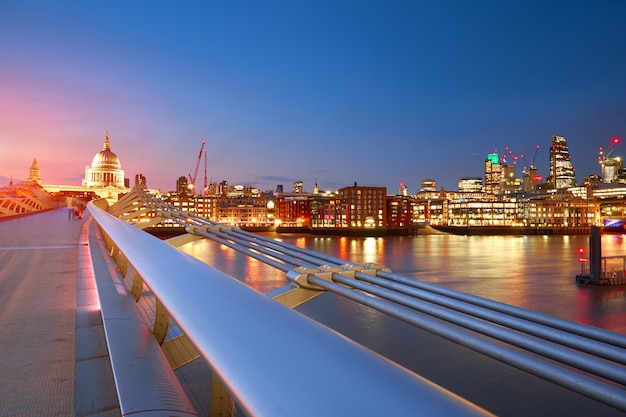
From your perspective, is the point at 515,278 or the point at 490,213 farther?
the point at 490,213

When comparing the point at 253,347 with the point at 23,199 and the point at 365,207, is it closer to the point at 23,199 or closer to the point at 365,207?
the point at 23,199

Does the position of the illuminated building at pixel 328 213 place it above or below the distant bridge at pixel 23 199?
below

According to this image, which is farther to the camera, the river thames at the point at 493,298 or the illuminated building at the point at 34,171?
the illuminated building at the point at 34,171

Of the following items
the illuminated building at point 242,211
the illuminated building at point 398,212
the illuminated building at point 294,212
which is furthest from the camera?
the illuminated building at point 294,212

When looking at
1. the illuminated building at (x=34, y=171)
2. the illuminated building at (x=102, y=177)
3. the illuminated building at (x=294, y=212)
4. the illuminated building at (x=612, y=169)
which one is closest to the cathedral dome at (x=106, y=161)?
the illuminated building at (x=102, y=177)

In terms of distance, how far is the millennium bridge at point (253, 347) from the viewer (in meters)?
0.50

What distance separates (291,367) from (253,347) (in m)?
0.08

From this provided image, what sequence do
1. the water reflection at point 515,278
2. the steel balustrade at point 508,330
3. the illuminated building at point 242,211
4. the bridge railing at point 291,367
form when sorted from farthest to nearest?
the illuminated building at point 242,211
the water reflection at point 515,278
the steel balustrade at point 508,330
the bridge railing at point 291,367

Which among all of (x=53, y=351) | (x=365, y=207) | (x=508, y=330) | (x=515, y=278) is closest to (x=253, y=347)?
(x=508, y=330)

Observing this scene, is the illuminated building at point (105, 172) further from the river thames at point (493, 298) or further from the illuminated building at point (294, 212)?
the river thames at point (493, 298)

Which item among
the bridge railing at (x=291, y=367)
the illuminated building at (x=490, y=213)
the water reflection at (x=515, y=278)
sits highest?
the bridge railing at (x=291, y=367)

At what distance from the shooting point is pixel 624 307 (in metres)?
20.0

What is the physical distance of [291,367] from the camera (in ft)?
1.75

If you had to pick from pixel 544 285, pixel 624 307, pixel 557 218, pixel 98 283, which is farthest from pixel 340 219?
pixel 98 283
